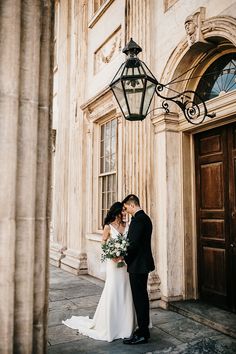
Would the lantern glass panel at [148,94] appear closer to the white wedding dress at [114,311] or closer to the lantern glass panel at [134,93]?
the lantern glass panel at [134,93]

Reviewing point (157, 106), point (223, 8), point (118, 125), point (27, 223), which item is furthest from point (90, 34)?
point (27, 223)

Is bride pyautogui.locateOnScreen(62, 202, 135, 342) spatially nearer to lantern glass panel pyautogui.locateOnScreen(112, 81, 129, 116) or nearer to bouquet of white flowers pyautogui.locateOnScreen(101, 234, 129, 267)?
bouquet of white flowers pyautogui.locateOnScreen(101, 234, 129, 267)

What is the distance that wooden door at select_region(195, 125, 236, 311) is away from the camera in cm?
545

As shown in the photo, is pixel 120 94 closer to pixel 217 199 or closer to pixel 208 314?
pixel 217 199

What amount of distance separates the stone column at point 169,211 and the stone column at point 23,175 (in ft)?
12.5

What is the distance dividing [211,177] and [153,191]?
1.09 meters

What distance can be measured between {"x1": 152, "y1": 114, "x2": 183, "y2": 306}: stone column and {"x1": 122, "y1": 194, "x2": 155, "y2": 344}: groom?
4.91 ft

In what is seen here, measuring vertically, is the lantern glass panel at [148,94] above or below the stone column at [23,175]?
above

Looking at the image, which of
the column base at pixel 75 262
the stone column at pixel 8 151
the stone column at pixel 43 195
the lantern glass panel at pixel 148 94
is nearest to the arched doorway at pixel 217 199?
the lantern glass panel at pixel 148 94

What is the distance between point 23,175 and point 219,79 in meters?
4.36

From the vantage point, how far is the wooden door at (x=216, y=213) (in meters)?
5.45

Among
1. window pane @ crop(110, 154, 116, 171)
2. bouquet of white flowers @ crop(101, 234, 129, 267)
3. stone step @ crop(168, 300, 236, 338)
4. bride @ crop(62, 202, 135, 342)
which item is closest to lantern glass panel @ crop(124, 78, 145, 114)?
bouquet of white flowers @ crop(101, 234, 129, 267)

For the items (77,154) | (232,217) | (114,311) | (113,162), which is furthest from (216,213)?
(77,154)

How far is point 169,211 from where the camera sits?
6047 millimetres
